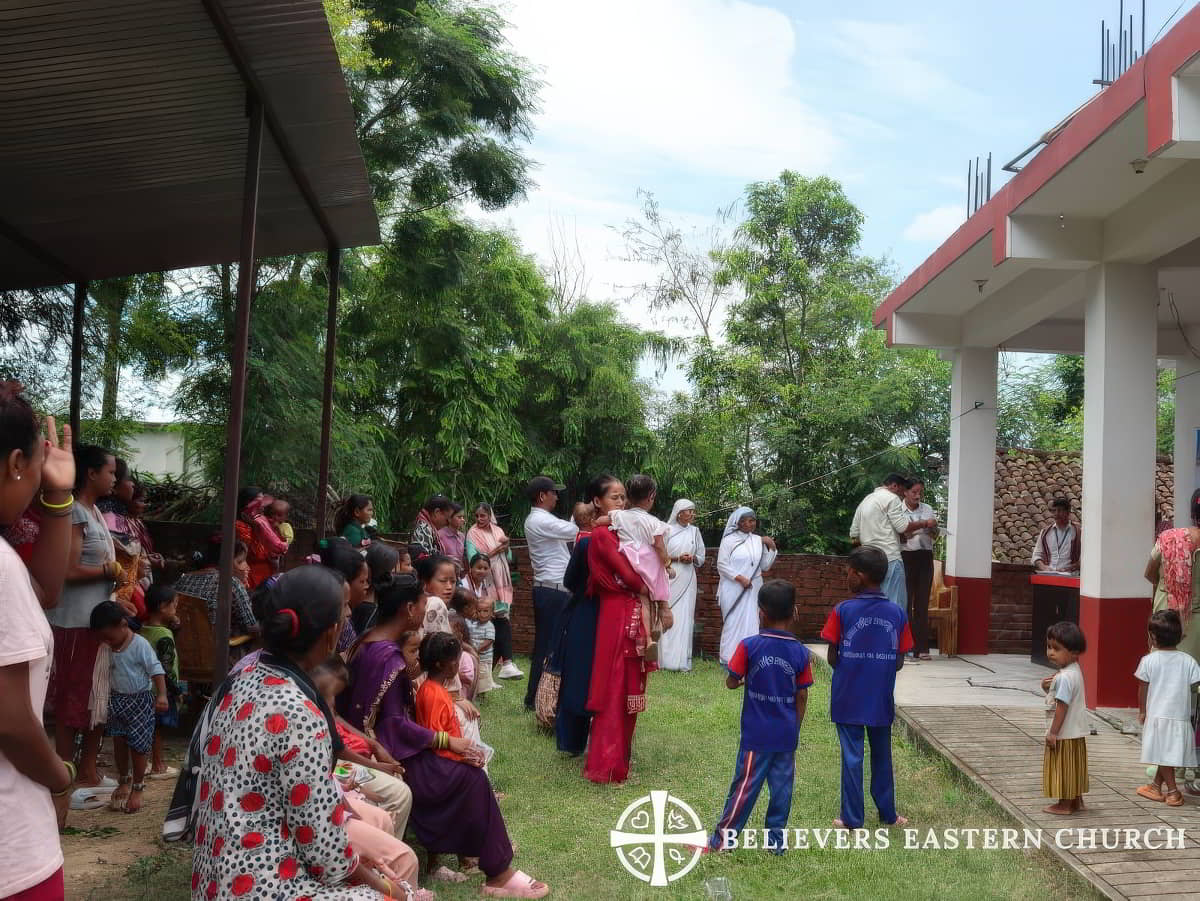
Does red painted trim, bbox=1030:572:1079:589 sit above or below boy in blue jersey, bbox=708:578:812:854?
above

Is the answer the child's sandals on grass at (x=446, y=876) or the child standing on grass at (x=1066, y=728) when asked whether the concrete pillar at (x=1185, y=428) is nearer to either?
the child standing on grass at (x=1066, y=728)

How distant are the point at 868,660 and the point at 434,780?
7.00ft

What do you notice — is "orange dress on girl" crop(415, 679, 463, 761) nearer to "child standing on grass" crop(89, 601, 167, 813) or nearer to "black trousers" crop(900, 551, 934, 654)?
"child standing on grass" crop(89, 601, 167, 813)

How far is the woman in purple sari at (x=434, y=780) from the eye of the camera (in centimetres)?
430

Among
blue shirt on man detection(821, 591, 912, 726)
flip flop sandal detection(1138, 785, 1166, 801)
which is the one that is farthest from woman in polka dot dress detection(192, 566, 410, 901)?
flip flop sandal detection(1138, 785, 1166, 801)

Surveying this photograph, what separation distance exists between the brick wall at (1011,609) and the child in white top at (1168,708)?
20.2 ft

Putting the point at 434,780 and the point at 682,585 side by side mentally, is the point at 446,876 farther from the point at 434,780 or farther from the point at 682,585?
the point at 682,585

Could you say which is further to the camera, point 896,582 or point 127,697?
point 896,582

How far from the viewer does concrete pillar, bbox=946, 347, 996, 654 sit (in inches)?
435

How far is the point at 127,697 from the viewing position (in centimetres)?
526

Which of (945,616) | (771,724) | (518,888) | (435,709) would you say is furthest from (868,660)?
(945,616)

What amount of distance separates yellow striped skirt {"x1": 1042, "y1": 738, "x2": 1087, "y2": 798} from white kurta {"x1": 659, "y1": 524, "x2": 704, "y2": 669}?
583 cm

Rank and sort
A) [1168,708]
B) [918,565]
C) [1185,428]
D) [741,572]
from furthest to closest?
[1185,428]
[741,572]
[918,565]
[1168,708]

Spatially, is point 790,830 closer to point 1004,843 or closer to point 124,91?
point 1004,843
